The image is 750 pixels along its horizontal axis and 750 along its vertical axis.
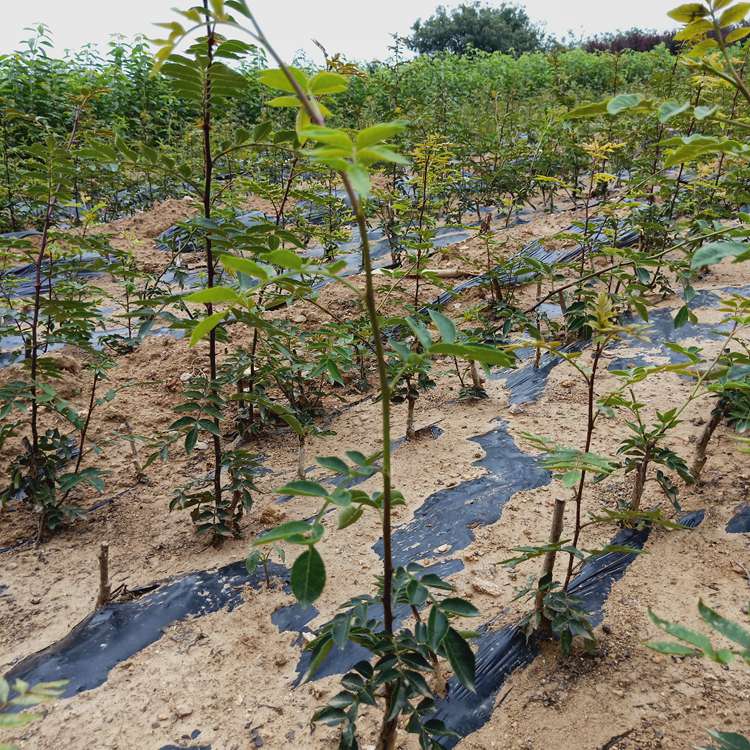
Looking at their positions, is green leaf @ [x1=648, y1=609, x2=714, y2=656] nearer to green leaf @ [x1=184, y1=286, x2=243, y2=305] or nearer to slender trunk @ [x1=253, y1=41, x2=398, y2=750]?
slender trunk @ [x1=253, y1=41, x2=398, y2=750]

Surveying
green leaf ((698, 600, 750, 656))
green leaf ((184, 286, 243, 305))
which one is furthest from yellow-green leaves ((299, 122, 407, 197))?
green leaf ((698, 600, 750, 656))

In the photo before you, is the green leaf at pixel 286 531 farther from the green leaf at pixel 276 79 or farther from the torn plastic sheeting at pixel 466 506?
the torn plastic sheeting at pixel 466 506

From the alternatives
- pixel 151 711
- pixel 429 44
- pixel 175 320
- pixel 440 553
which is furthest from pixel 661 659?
pixel 429 44

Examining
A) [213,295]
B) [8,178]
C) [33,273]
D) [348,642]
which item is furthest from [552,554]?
[8,178]

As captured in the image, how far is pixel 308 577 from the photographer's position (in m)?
A: 0.79

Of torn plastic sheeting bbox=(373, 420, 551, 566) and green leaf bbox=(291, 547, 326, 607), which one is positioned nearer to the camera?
green leaf bbox=(291, 547, 326, 607)

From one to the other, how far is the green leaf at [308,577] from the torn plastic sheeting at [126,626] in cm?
141

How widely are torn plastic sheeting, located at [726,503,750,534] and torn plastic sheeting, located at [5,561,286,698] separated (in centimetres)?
165

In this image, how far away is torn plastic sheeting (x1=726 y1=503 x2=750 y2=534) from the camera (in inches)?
73.9

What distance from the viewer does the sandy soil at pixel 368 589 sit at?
4.51ft

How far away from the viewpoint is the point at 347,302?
511 centimetres

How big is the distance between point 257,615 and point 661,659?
4.27ft

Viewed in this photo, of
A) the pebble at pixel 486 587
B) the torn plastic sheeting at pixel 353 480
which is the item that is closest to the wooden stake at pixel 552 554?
the pebble at pixel 486 587

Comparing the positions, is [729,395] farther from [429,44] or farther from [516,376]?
[429,44]
